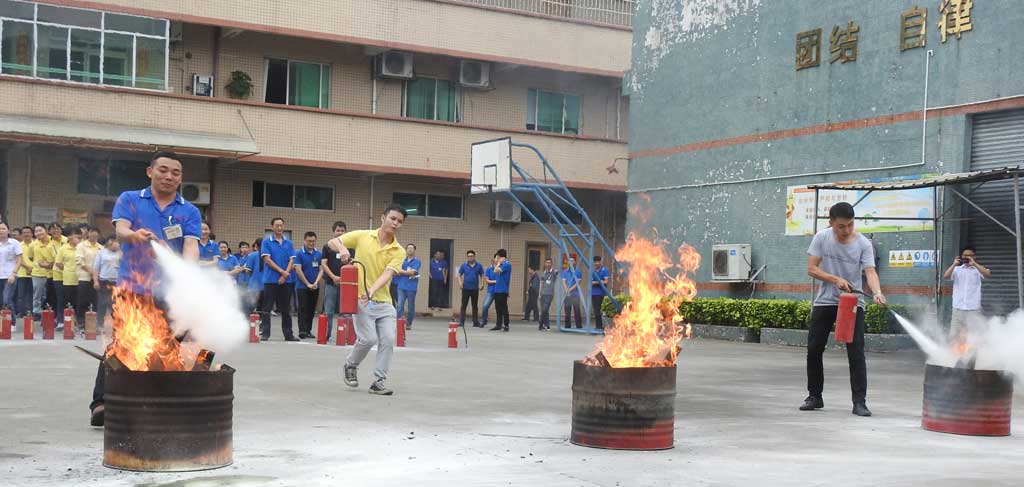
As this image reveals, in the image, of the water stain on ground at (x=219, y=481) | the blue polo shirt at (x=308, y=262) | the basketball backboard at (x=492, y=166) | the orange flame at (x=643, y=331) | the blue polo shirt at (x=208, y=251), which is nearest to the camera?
the water stain on ground at (x=219, y=481)

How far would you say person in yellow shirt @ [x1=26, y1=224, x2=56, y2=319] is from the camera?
19062 millimetres

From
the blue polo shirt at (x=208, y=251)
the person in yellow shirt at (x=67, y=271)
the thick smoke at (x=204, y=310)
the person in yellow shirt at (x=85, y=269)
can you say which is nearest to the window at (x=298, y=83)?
the person in yellow shirt at (x=85, y=269)

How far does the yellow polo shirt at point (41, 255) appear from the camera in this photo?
1905 centimetres

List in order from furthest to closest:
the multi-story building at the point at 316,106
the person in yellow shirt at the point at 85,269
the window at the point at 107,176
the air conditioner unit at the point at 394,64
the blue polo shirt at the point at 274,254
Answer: the air conditioner unit at the point at 394,64 → the window at the point at 107,176 → the multi-story building at the point at 316,106 → the person in yellow shirt at the point at 85,269 → the blue polo shirt at the point at 274,254

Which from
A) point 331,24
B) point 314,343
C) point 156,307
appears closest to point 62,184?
point 331,24

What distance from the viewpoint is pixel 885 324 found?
20203mm

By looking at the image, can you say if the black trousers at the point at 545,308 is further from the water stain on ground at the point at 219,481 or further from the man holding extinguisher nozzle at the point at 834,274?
the water stain on ground at the point at 219,481

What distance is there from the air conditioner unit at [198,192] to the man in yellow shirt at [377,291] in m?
18.3

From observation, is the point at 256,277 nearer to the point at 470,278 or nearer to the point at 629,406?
the point at 470,278

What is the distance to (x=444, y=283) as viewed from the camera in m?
31.5

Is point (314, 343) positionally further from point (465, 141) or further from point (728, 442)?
point (465, 141)

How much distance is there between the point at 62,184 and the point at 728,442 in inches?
897

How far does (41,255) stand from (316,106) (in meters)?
12.4

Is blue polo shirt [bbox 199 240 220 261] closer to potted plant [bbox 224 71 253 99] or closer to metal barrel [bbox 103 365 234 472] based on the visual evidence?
metal barrel [bbox 103 365 234 472]
